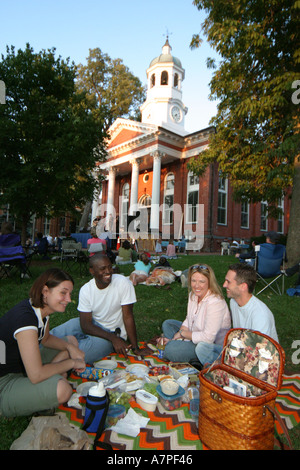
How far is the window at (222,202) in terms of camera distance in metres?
25.8

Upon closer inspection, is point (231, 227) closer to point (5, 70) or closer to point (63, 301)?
point (5, 70)

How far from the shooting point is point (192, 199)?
85.5 ft

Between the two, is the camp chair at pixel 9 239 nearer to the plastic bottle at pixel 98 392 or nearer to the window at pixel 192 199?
the plastic bottle at pixel 98 392

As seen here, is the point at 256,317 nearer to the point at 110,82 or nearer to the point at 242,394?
the point at 242,394

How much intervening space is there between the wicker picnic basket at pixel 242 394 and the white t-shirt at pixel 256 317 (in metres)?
0.41

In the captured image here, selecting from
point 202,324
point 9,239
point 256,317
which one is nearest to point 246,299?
point 256,317

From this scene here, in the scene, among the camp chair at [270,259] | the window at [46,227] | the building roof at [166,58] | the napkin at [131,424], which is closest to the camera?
the napkin at [131,424]

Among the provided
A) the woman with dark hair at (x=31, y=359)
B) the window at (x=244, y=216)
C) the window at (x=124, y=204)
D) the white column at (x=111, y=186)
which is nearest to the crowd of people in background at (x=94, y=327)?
the woman with dark hair at (x=31, y=359)

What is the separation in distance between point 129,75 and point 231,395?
3484 cm

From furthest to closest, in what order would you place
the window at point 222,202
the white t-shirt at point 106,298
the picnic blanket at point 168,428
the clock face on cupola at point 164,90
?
the clock face on cupola at point 164,90, the window at point 222,202, the white t-shirt at point 106,298, the picnic blanket at point 168,428

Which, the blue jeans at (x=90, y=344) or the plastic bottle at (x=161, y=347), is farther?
the plastic bottle at (x=161, y=347)

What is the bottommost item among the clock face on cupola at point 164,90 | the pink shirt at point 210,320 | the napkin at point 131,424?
the napkin at point 131,424

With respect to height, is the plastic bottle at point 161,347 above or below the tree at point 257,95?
below
